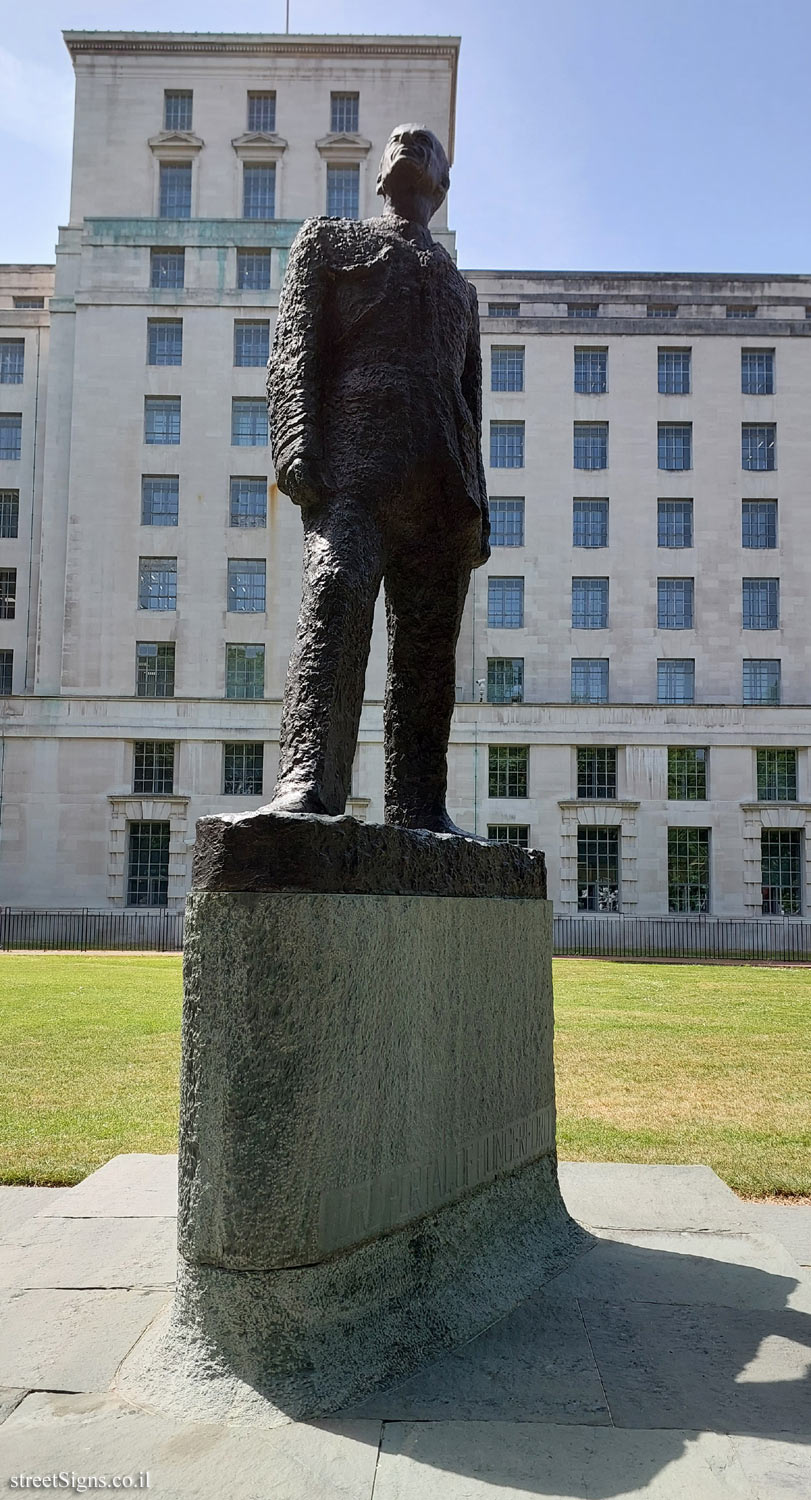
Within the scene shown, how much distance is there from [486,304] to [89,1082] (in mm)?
39368

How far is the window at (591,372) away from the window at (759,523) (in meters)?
6.70

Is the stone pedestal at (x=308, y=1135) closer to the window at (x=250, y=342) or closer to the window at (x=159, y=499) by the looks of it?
the window at (x=159, y=499)

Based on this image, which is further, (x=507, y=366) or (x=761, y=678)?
(x=507, y=366)

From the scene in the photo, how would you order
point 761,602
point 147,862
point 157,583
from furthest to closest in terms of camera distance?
point 761,602
point 157,583
point 147,862

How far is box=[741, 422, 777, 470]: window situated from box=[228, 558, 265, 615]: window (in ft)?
58.2

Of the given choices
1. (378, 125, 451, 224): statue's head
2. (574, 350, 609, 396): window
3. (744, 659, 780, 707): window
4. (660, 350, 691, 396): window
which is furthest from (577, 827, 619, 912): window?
(378, 125, 451, 224): statue's head

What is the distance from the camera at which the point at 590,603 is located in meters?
41.7

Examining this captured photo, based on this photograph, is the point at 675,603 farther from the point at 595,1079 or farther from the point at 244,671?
the point at 595,1079

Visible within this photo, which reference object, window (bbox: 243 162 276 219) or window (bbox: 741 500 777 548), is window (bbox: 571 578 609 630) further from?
window (bbox: 243 162 276 219)

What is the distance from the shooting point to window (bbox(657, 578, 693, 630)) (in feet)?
136

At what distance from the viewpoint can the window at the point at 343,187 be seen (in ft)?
141

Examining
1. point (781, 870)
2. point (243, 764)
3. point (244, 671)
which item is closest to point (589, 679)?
point (781, 870)

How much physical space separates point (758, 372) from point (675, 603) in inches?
359

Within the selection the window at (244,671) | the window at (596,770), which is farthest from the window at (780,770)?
the window at (244,671)
